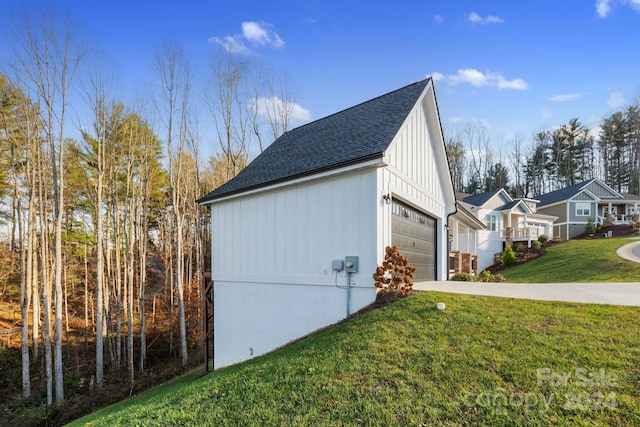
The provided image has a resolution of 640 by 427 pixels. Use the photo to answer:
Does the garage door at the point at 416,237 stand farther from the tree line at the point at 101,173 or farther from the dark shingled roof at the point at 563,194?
the dark shingled roof at the point at 563,194

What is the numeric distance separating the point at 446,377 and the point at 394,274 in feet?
9.46

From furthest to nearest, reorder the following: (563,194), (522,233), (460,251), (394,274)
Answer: (563,194)
(522,233)
(460,251)
(394,274)

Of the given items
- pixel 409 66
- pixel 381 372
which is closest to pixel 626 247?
pixel 409 66

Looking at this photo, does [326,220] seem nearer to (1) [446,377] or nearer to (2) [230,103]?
(1) [446,377]

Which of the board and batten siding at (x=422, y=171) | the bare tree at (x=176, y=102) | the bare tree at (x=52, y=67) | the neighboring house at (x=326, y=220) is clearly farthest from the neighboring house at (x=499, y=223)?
the bare tree at (x=52, y=67)

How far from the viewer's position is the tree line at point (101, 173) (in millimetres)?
9664

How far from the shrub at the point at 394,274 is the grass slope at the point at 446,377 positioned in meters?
0.91

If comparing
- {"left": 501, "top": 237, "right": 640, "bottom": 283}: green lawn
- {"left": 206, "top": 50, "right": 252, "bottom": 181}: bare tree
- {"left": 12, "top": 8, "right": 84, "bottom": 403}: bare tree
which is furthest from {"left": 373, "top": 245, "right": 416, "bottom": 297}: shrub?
{"left": 206, "top": 50, "right": 252, "bottom": 181}: bare tree

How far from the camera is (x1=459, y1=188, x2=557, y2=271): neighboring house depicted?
23.8 m

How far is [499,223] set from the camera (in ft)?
83.4

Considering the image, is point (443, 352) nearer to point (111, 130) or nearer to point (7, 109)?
point (111, 130)

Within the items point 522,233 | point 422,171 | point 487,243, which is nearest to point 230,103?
point 422,171

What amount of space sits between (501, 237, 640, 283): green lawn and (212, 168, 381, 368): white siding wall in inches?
465

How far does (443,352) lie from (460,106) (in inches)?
425
